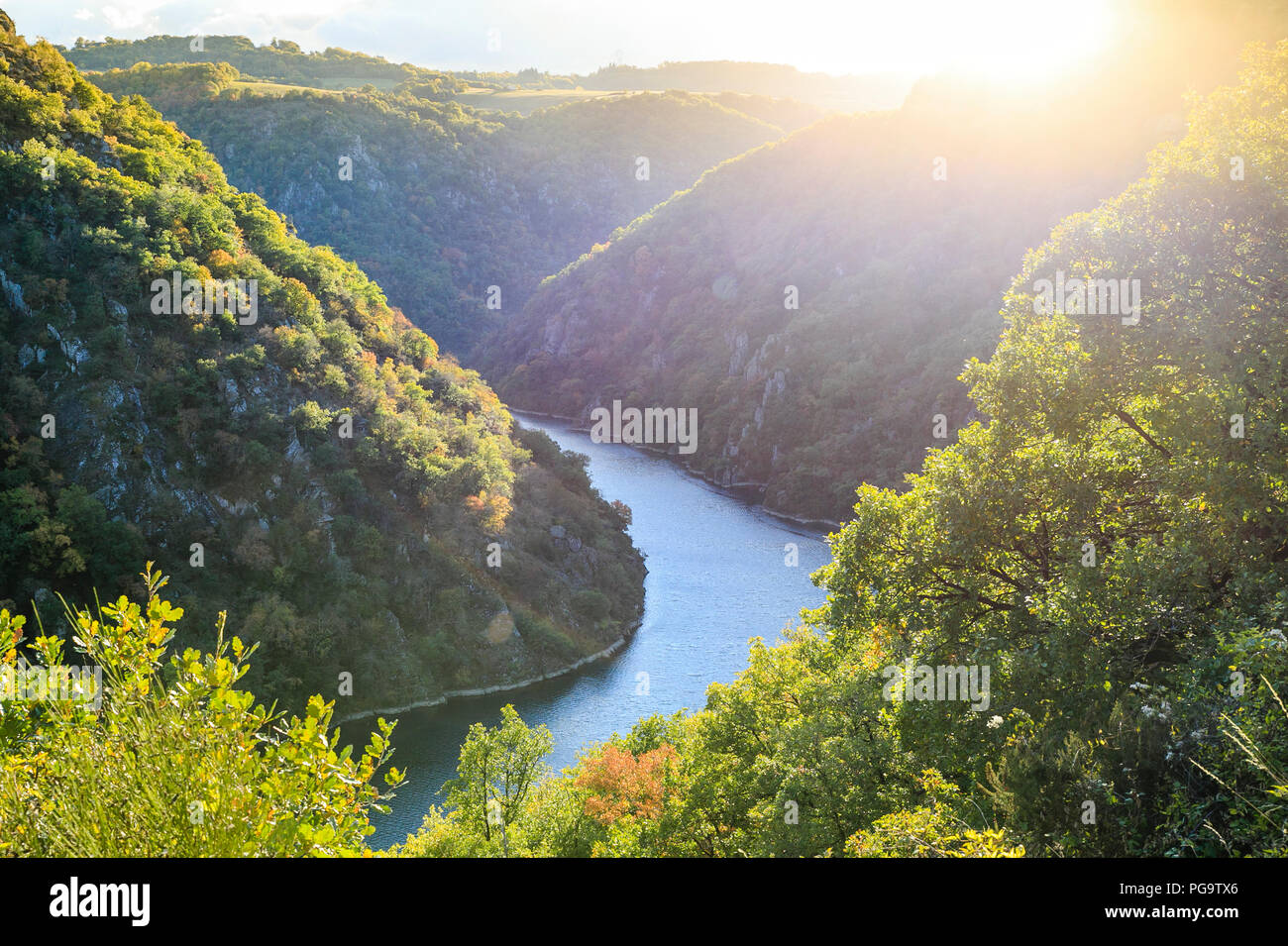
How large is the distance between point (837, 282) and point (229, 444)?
112m

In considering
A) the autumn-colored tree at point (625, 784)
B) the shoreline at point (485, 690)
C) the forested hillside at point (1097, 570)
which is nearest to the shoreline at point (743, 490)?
the shoreline at point (485, 690)

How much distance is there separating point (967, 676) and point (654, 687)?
45.3 metres

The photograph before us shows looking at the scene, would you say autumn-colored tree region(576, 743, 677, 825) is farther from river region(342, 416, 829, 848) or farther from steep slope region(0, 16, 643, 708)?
steep slope region(0, 16, 643, 708)

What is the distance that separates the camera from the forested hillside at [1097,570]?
379 inches

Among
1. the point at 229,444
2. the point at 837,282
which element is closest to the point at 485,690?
the point at 229,444

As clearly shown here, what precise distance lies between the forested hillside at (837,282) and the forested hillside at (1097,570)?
87714mm

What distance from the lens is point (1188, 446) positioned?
13141mm

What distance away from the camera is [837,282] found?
14488cm

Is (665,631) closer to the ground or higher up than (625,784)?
closer to the ground

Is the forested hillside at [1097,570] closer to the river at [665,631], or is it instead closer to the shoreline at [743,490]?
the river at [665,631]

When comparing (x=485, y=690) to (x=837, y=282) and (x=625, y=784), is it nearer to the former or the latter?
(x=625, y=784)

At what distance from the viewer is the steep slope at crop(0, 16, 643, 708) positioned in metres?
49.4

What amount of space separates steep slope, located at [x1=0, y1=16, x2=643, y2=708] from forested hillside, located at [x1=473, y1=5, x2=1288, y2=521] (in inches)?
2102
